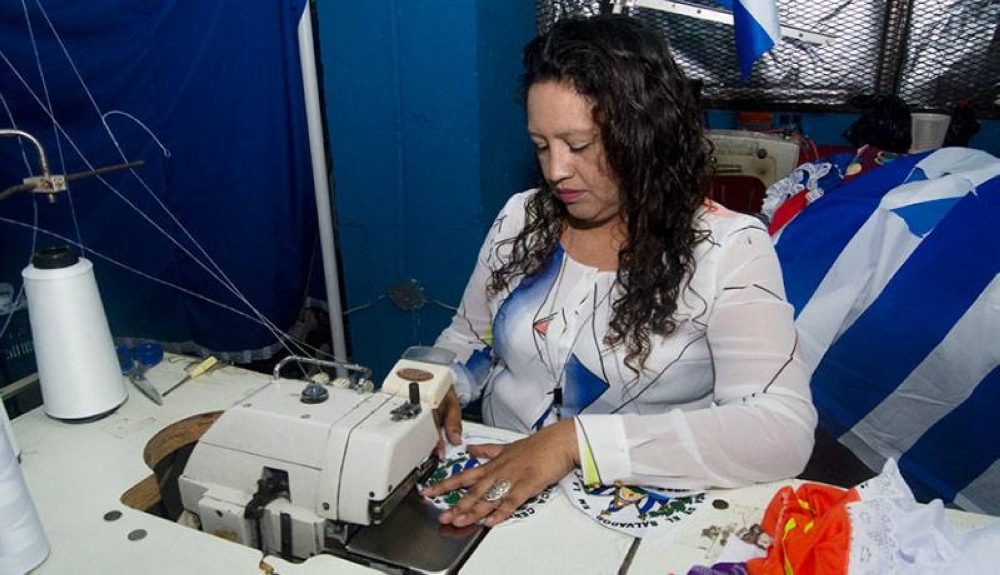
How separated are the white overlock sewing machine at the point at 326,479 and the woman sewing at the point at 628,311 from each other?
72 mm

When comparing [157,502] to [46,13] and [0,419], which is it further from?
[46,13]

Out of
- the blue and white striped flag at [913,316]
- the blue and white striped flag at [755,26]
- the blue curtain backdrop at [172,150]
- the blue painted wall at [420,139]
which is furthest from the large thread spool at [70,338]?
the blue and white striped flag at [755,26]

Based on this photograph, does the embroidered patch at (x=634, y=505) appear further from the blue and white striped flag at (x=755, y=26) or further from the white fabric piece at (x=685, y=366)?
the blue and white striped flag at (x=755, y=26)

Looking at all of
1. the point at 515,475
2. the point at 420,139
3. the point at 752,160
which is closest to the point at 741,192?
the point at 752,160

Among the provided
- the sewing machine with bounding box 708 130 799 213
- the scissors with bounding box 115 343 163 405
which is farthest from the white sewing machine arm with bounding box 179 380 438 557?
the sewing machine with bounding box 708 130 799 213

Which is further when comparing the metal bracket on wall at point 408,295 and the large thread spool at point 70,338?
the metal bracket on wall at point 408,295

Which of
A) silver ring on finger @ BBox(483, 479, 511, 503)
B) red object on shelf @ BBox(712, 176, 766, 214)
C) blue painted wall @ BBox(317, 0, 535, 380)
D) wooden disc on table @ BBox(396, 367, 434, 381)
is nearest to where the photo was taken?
silver ring on finger @ BBox(483, 479, 511, 503)

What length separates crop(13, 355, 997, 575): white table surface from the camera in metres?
0.92

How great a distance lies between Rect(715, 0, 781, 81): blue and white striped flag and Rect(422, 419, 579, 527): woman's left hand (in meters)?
1.51

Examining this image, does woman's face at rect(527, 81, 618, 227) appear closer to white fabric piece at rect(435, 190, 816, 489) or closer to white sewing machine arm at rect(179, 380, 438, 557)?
white fabric piece at rect(435, 190, 816, 489)

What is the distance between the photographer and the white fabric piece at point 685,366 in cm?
105

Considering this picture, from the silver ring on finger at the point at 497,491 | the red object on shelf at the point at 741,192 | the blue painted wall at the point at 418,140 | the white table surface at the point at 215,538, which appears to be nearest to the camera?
the white table surface at the point at 215,538

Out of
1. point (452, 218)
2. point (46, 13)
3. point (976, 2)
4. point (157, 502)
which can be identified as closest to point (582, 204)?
point (157, 502)

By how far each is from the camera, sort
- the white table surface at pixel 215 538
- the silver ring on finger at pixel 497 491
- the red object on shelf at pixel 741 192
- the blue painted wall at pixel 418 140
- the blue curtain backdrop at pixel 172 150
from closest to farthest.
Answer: the white table surface at pixel 215 538
the silver ring on finger at pixel 497 491
the blue curtain backdrop at pixel 172 150
the blue painted wall at pixel 418 140
the red object on shelf at pixel 741 192
